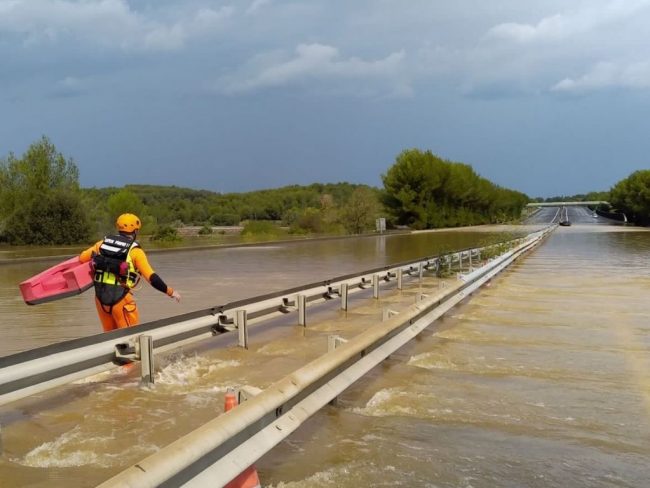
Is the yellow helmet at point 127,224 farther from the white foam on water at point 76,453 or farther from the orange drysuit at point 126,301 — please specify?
the white foam on water at point 76,453

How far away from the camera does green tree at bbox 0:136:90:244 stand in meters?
37.2

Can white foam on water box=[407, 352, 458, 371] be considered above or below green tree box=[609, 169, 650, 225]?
below

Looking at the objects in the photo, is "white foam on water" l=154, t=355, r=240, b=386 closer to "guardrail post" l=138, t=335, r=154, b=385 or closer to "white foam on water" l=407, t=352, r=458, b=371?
"guardrail post" l=138, t=335, r=154, b=385

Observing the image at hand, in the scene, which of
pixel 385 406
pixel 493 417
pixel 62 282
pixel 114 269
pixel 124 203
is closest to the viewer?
pixel 493 417

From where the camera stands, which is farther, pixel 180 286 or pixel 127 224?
pixel 180 286

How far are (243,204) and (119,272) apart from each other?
12186cm

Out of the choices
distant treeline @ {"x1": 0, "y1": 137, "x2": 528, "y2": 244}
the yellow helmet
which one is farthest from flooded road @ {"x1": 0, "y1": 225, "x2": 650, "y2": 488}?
distant treeline @ {"x1": 0, "y1": 137, "x2": 528, "y2": 244}

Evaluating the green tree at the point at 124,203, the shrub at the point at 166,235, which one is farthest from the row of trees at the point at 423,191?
the shrub at the point at 166,235

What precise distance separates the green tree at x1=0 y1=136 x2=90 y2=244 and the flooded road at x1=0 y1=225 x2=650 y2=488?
29.7 meters

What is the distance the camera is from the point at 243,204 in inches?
5012

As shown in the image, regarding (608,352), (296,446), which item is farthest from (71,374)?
(608,352)

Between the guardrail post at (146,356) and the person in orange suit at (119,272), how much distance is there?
0.77m

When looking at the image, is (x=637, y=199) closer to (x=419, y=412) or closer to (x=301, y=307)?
(x=301, y=307)

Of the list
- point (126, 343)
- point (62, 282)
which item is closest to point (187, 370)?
point (126, 343)
